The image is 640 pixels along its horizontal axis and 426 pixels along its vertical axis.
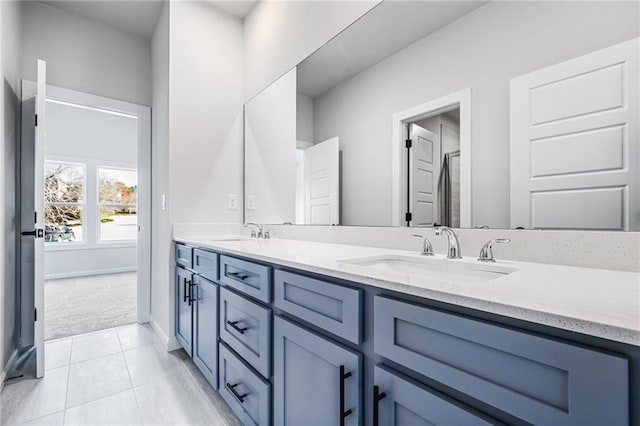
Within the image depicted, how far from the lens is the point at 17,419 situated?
1532mm

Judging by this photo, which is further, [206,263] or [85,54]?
[85,54]

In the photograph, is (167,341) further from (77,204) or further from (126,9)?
(77,204)

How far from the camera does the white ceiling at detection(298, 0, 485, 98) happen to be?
1.33m

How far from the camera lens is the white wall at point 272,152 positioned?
220 cm

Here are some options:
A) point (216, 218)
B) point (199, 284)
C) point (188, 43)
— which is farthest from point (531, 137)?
point (188, 43)

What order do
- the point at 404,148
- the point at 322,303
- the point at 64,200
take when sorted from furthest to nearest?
the point at 64,200 → the point at 404,148 → the point at 322,303

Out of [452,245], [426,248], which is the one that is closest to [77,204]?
[426,248]

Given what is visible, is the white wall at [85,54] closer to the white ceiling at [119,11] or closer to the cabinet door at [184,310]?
the white ceiling at [119,11]

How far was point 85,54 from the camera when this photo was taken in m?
2.62

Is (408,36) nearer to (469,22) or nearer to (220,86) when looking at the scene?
(469,22)

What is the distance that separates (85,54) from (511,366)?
11.4 feet

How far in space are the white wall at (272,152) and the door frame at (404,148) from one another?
859mm

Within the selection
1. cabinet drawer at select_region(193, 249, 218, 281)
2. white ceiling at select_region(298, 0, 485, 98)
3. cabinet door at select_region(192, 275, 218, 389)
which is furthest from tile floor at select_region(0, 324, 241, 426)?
white ceiling at select_region(298, 0, 485, 98)

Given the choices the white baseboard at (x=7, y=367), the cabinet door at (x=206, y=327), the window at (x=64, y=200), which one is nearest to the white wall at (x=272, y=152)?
the cabinet door at (x=206, y=327)
